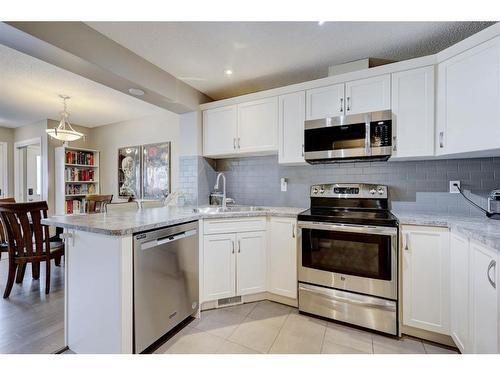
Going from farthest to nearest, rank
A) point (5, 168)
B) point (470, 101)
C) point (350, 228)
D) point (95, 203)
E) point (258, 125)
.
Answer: point (5, 168)
point (95, 203)
point (258, 125)
point (350, 228)
point (470, 101)

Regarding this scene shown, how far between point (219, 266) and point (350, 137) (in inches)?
67.5

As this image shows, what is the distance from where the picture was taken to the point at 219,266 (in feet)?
7.14

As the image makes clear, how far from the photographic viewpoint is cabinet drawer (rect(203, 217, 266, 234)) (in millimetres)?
2131

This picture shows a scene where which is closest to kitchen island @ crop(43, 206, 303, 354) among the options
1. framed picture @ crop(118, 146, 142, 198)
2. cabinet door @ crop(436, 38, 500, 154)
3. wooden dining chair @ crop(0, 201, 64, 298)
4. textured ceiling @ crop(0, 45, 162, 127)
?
wooden dining chair @ crop(0, 201, 64, 298)

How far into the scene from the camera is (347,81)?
Answer: 2158mm

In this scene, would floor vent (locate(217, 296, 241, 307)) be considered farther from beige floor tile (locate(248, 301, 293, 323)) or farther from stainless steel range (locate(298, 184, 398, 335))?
stainless steel range (locate(298, 184, 398, 335))

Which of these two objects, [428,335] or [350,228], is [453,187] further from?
[428,335]

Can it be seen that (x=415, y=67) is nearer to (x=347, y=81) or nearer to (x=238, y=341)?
(x=347, y=81)

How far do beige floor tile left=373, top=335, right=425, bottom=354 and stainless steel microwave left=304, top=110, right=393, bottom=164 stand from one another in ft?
4.80

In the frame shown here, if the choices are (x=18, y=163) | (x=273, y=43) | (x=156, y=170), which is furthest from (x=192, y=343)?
(x=18, y=163)

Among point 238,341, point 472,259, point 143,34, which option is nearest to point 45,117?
point 143,34

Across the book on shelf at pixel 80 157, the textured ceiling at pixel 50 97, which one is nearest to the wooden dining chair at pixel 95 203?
the book on shelf at pixel 80 157

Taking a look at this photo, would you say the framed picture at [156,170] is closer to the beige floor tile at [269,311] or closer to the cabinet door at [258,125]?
the cabinet door at [258,125]
